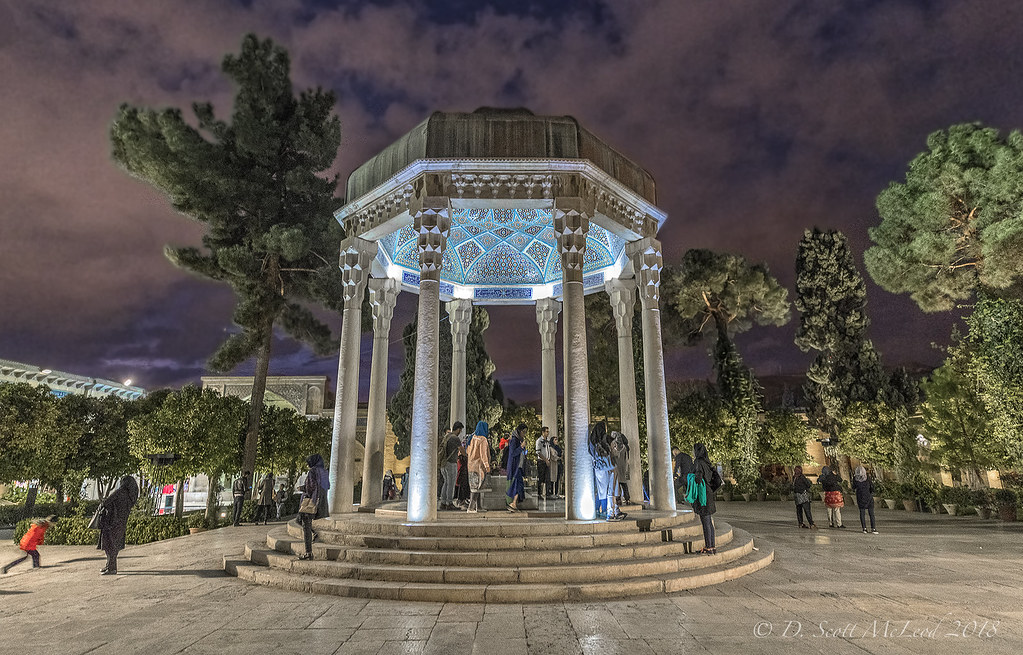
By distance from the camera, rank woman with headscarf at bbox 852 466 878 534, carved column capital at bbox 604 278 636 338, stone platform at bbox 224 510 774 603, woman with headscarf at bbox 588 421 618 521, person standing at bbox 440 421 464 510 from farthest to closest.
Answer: carved column capital at bbox 604 278 636 338
woman with headscarf at bbox 852 466 878 534
person standing at bbox 440 421 464 510
woman with headscarf at bbox 588 421 618 521
stone platform at bbox 224 510 774 603

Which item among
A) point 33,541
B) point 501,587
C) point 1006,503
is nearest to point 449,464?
point 501,587

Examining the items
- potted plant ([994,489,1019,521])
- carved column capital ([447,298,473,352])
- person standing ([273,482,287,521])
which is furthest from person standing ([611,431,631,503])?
potted plant ([994,489,1019,521])

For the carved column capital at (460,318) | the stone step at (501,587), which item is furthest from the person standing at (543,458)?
the carved column capital at (460,318)

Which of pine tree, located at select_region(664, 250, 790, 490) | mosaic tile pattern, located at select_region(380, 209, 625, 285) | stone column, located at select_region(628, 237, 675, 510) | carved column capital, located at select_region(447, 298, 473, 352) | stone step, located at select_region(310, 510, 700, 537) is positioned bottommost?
stone step, located at select_region(310, 510, 700, 537)

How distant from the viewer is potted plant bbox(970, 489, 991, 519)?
1566 cm

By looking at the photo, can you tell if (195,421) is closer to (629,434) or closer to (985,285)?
(629,434)

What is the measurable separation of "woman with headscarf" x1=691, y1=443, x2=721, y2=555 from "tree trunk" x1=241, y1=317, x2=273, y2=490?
15.9 m

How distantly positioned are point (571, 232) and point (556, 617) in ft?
22.2

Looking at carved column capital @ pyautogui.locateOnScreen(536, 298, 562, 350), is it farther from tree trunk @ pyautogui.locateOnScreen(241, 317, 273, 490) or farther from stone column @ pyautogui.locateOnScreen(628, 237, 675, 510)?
tree trunk @ pyautogui.locateOnScreen(241, 317, 273, 490)

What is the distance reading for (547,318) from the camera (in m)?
16.4

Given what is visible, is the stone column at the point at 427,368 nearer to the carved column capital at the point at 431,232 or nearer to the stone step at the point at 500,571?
the carved column capital at the point at 431,232

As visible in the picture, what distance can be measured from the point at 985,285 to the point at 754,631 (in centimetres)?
1775

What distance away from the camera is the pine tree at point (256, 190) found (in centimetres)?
1889

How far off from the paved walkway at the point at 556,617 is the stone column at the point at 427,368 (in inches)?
102
